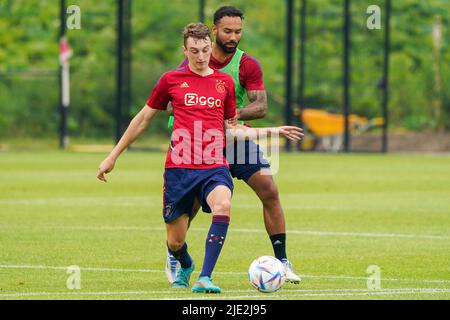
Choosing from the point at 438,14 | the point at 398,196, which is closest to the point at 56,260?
the point at 398,196

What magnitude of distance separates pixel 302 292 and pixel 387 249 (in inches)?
153

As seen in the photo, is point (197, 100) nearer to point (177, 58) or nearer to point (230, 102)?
point (230, 102)

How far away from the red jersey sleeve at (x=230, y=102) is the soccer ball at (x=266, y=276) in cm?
133

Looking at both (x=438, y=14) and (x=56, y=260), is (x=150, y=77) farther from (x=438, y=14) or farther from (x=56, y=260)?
(x=56, y=260)

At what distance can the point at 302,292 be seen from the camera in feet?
35.0

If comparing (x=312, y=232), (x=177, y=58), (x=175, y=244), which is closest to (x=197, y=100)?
(x=175, y=244)

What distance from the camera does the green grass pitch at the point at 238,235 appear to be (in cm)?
1104

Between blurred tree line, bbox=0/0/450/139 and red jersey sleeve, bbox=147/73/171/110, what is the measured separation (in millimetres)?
28418

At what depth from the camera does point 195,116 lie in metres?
10.9

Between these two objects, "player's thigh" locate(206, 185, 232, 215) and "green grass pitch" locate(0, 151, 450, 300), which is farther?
"green grass pitch" locate(0, 151, 450, 300)

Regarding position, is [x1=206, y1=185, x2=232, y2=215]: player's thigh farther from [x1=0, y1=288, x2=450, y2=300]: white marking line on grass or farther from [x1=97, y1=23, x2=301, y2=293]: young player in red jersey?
[x1=0, y1=288, x2=450, y2=300]: white marking line on grass

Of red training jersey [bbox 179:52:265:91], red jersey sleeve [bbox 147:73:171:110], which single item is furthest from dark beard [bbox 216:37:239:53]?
red jersey sleeve [bbox 147:73:171:110]

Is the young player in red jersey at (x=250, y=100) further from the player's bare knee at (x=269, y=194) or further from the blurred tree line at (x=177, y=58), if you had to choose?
the blurred tree line at (x=177, y=58)

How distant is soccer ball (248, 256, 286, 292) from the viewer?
10539 mm
